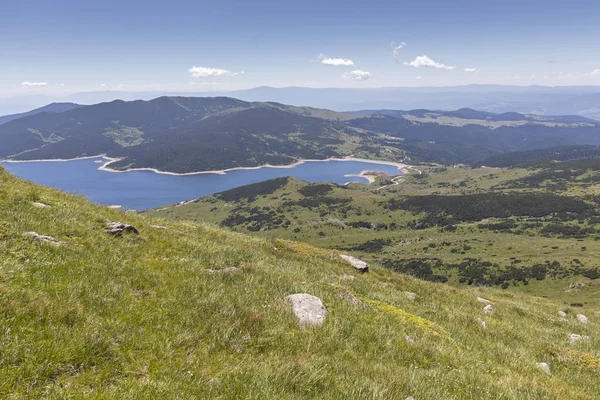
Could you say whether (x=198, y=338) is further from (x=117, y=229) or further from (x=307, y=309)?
(x=117, y=229)

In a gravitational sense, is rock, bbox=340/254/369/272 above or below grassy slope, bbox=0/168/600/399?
below

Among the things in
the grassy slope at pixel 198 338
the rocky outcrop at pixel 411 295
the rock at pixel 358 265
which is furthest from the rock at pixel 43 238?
the rock at pixel 358 265

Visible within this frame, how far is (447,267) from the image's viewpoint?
124 meters

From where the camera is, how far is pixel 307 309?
29.5ft

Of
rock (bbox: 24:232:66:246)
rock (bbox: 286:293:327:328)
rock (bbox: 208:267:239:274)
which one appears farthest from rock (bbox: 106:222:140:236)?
rock (bbox: 286:293:327:328)

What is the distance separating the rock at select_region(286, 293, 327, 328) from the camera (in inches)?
327

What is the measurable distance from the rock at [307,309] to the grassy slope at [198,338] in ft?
1.03

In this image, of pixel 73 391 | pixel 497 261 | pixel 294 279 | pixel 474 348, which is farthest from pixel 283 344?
pixel 497 261

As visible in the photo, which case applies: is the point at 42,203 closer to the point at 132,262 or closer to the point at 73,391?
the point at 132,262

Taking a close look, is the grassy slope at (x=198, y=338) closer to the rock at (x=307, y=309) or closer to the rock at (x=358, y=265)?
the rock at (x=307, y=309)

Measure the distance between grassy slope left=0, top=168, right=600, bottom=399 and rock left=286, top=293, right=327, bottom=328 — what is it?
1.03 feet

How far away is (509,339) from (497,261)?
135m

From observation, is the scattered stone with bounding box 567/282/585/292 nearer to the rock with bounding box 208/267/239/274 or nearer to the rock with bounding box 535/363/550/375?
the rock with bounding box 535/363/550/375

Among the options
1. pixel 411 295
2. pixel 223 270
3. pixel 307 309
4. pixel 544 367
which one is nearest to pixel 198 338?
pixel 307 309
